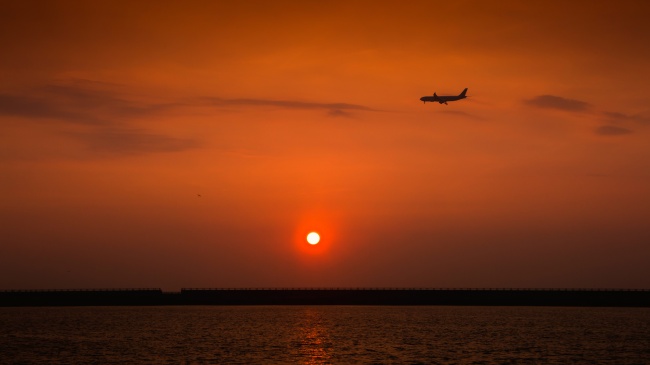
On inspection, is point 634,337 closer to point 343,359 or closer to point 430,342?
point 430,342

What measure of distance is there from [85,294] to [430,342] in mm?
125153

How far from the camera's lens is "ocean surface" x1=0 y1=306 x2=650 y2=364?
237 feet

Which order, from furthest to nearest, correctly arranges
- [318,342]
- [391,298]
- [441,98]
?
[391,298] → [441,98] → [318,342]

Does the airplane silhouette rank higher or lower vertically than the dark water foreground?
higher

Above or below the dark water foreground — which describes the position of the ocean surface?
below

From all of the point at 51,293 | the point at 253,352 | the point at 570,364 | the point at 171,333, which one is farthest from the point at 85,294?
the point at 570,364

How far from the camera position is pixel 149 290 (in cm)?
19788

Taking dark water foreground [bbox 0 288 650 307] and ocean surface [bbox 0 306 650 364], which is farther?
dark water foreground [bbox 0 288 650 307]

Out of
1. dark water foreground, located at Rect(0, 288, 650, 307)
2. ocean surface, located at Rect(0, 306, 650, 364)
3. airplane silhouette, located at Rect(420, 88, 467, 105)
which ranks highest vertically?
airplane silhouette, located at Rect(420, 88, 467, 105)

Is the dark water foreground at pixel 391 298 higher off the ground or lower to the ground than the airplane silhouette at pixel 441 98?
lower

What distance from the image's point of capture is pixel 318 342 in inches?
3538

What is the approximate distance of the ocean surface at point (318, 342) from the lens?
237 feet

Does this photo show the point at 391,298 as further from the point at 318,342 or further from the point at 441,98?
the point at 318,342

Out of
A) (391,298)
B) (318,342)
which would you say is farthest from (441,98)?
(318,342)
